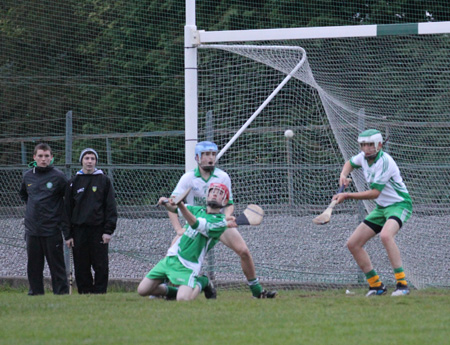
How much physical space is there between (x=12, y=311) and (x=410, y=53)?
845 centimetres

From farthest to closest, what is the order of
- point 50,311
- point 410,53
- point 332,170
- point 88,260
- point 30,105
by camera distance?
point 30,105, point 410,53, point 332,170, point 88,260, point 50,311

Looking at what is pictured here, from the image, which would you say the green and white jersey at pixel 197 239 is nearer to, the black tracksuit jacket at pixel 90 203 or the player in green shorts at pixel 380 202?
the player in green shorts at pixel 380 202

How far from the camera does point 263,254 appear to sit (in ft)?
39.9

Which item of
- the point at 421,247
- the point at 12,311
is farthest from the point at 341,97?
the point at 12,311

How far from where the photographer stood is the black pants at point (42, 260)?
9.70 m

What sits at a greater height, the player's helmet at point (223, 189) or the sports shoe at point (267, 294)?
the player's helmet at point (223, 189)

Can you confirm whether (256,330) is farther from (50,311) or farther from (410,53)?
(410,53)

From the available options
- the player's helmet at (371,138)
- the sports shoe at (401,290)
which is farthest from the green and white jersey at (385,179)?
the sports shoe at (401,290)

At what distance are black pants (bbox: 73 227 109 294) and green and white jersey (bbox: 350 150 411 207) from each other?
131 inches

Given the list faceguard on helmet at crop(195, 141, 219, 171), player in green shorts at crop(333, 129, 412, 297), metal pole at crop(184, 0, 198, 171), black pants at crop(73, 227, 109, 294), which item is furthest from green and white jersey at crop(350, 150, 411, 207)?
black pants at crop(73, 227, 109, 294)

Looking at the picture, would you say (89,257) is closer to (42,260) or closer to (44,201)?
(42,260)

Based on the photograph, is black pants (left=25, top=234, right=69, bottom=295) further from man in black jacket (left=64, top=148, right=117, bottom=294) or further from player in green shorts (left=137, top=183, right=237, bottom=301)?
player in green shorts (left=137, top=183, right=237, bottom=301)

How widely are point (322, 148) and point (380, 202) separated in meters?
3.45

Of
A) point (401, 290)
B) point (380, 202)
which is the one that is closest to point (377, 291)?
point (401, 290)
